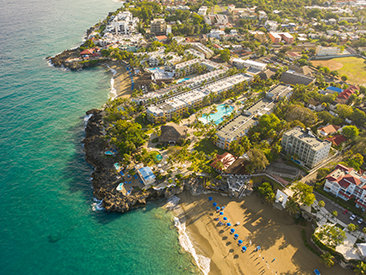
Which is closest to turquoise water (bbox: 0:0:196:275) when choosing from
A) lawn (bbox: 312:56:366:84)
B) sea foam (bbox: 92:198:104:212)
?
sea foam (bbox: 92:198:104:212)

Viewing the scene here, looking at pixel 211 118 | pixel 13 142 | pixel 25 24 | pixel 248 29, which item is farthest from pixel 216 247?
pixel 25 24

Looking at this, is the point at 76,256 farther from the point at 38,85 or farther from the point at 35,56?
the point at 35,56

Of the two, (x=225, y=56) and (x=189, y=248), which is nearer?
(x=189, y=248)

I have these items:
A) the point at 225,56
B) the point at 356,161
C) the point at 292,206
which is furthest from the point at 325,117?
the point at 225,56

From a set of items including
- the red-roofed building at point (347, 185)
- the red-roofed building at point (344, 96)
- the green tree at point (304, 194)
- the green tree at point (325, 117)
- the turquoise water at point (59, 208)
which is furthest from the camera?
the red-roofed building at point (344, 96)

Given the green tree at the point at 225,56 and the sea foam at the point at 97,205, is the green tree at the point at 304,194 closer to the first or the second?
the sea foam at the point at 97,205

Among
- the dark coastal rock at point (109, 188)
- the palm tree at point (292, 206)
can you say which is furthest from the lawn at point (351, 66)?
the dark coastal rock at point (109, 188)

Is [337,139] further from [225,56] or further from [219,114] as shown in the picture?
[225,56]
